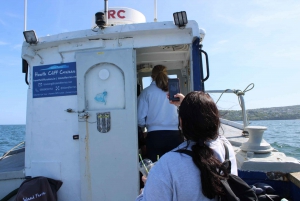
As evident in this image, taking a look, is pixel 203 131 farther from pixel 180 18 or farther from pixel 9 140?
pixel 9 140

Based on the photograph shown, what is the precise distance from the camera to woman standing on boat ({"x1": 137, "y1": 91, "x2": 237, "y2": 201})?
4.09 feet

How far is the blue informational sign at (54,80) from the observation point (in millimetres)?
3676

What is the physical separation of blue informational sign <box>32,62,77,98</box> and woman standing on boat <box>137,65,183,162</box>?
1075 millimetres

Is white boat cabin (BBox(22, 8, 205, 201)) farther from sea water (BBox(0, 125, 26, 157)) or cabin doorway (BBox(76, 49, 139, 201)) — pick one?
sea water (BBox(0, 125, 26, 157))

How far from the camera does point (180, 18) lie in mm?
3252

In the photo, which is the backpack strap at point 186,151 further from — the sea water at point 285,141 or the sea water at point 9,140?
the sea water at point 9,140

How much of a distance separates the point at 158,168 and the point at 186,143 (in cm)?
22

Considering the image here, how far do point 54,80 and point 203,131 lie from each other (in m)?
3.00

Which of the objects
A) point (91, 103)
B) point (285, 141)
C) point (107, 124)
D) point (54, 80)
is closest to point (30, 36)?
point (54, 80)

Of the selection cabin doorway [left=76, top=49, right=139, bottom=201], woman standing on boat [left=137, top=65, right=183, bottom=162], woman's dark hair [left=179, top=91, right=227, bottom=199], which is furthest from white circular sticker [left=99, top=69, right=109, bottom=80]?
woman's dark hair [left=179, top=91, right=227, bottom=199]

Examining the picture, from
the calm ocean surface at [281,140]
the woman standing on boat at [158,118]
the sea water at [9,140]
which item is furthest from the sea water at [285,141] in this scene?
the sea water at [9,140]

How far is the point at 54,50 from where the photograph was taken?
3793 mm

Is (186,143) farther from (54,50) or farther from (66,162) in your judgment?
(54,50)

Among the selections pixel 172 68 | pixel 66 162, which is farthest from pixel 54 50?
pixel 172 68
